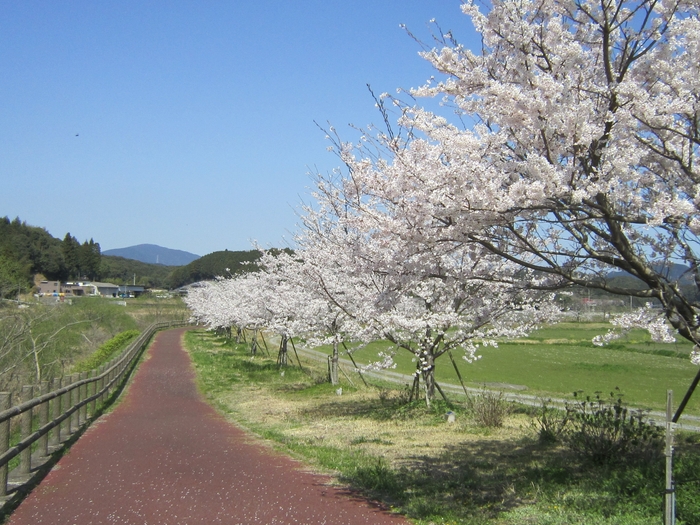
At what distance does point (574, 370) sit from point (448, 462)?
36000 millimetres

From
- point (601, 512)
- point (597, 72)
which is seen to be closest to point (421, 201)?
point (597, 72)

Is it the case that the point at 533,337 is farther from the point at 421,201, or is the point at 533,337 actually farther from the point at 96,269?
the point at 96,269

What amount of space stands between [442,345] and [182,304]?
88.6 meters

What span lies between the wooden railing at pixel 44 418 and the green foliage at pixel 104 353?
12634 mm

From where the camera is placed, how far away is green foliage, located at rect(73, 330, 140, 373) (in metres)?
28.3

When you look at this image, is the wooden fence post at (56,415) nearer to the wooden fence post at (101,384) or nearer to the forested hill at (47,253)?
the wooden fence post at (101,384)

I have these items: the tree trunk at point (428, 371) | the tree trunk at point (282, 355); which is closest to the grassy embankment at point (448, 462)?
the tree trunk at point (428, 371)

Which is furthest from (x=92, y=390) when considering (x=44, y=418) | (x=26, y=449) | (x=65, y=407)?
(x=26, y=449)

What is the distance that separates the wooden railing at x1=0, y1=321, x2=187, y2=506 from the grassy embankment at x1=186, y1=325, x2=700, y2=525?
305 centimetres

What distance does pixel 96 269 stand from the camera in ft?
422

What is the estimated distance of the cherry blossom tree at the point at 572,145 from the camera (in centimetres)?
566

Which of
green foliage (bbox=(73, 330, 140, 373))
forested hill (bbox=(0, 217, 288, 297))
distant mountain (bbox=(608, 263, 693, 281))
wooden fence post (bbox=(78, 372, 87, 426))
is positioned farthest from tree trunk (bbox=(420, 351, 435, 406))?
forested hill (bbox=(0, 217, 288, 297))

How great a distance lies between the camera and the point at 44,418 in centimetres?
865

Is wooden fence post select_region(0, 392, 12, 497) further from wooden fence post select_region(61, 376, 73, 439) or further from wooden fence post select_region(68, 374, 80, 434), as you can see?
wooden fence post select_region(68, 374, 80, 434)
